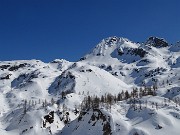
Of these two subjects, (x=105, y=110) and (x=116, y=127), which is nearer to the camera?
(x=116, y=127)

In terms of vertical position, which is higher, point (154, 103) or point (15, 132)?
point (154, 103)

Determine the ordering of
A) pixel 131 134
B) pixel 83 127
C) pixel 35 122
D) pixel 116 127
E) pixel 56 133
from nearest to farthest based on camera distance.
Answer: pixel 131 134, pixel 116 127, pixel 83 127, pixel 56 133, pixel 35 122

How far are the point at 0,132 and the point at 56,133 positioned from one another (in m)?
34.2

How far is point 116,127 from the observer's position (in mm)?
153500

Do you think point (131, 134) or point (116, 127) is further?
point (116, 127)

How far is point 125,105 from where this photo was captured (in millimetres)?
188875

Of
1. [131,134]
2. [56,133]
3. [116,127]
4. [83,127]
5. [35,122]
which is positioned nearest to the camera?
[131,134]

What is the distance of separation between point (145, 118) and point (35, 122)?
68.5 metres

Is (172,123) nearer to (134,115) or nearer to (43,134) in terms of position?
(134,115)

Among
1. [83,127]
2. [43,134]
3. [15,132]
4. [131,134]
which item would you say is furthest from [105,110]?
[15,132]

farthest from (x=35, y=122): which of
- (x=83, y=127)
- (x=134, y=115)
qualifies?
(x=134, y=115)

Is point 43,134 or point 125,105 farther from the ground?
point 125,105

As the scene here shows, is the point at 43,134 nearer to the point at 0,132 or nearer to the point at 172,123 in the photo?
the point at 0,132

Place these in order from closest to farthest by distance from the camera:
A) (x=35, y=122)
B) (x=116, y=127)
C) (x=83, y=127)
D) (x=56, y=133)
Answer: (x=116, y=127) → (x=83, y=127) → (x=56, y=133) → (x=35, y=122)
